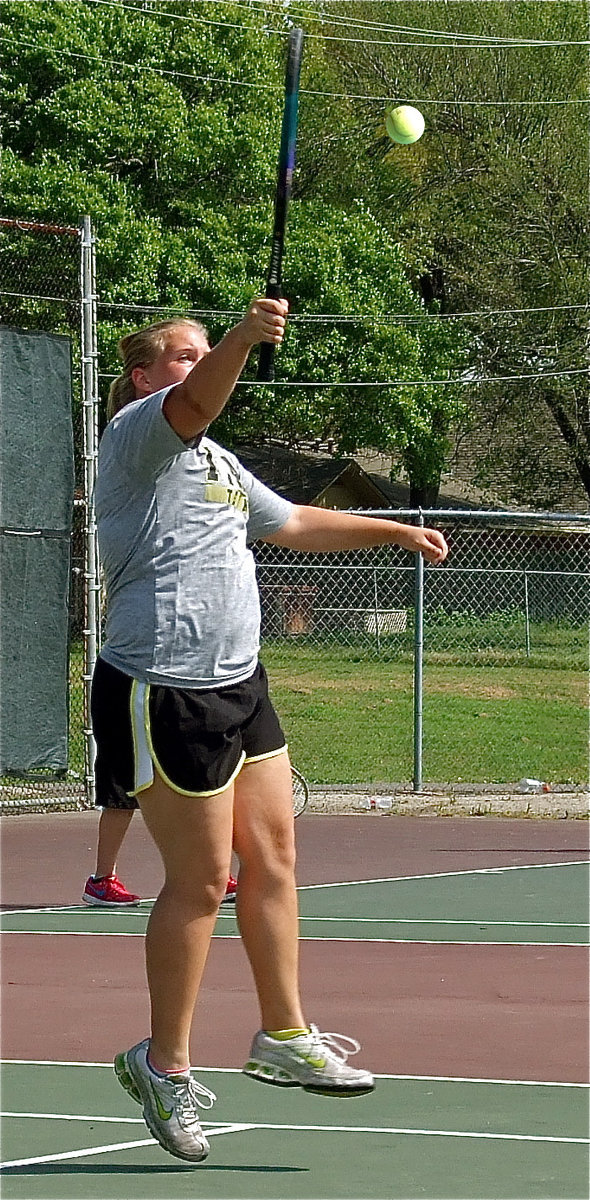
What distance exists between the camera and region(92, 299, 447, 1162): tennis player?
4.34 metres

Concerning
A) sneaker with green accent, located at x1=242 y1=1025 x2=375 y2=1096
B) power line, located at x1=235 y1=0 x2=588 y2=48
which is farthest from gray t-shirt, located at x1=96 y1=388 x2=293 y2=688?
power line, located at x1=235 y1=0 x2=588 y2=48

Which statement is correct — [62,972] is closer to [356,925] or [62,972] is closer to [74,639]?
[356,925]

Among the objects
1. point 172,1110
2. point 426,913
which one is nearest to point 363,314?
point 426,913

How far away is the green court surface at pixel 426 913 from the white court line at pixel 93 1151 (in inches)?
130

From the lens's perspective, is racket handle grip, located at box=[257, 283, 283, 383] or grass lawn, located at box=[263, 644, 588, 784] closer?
racket handle grip, located at box=[257, 283, 283, 383]

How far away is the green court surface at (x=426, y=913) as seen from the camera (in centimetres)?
819

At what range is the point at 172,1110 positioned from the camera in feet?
14.1

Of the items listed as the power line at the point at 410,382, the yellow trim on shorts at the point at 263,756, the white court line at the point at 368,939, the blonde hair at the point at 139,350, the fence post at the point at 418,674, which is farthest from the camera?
the power line at the point at 410,382

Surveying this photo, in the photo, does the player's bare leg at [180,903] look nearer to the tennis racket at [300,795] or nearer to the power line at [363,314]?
the tennis racket at [300,795]

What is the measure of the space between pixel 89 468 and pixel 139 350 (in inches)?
311

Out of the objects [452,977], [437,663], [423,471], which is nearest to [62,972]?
[452,977]

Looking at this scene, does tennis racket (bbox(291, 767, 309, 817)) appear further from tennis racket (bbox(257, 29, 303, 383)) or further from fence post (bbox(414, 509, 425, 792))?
tennis racket (bbox(257, 29, 303, 383))

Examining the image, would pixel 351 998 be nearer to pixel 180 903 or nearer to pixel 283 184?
pixel 180 903

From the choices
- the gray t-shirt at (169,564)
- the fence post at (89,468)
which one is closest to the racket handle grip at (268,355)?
the gray t-shirt at (169,564)
